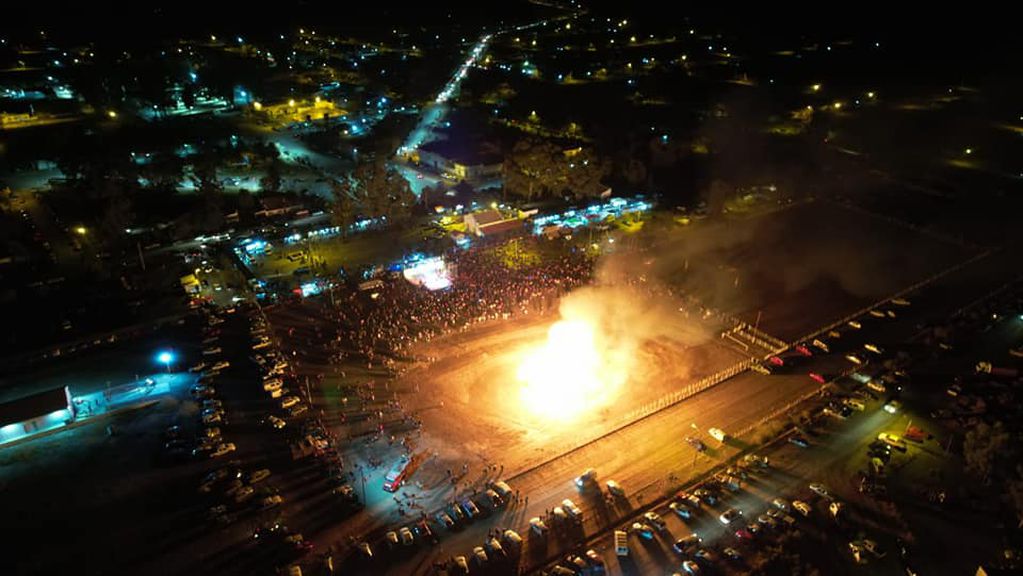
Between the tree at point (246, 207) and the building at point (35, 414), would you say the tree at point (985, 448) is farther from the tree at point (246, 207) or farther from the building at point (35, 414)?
the tree at point (246, 207)

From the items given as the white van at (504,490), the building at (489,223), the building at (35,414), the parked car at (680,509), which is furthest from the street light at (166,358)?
the parked car at (680,509)

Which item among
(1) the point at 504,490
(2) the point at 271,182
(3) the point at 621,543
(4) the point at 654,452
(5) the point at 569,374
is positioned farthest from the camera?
(2) the point at 271,182

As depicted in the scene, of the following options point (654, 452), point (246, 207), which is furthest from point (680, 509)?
point (246, 207)

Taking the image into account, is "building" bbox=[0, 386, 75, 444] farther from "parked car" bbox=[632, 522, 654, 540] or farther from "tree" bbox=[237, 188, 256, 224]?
"parked car" bbox=[632, 522, 654, 540]

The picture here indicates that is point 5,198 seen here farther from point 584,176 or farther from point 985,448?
point 985,448

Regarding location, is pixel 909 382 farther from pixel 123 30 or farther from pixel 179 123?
pixel 123 30

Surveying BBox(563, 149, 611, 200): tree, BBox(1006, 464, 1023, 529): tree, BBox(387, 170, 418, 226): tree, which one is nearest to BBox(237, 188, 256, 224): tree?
BBox(387, 170, 418, 226): tree
